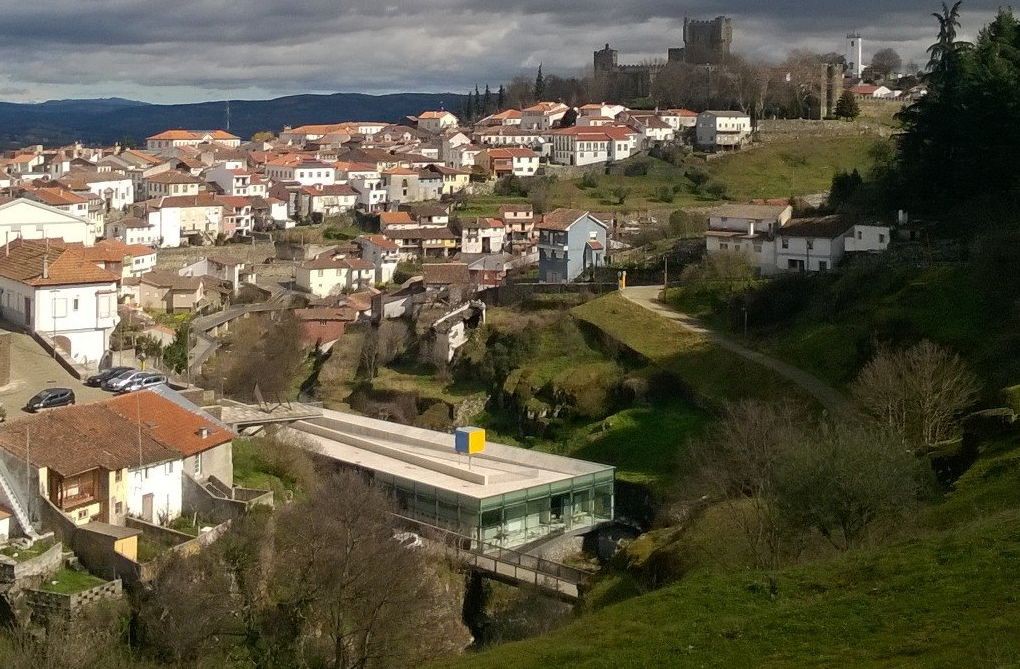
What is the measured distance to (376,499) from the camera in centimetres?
2098

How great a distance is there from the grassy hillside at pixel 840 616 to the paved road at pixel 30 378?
11.9 metres

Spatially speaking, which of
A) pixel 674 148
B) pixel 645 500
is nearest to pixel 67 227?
pixel 645 500

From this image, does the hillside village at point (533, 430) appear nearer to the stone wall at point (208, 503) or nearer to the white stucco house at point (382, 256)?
the stone wall at point (208, 503)

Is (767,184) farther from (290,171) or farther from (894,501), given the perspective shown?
(894,501)

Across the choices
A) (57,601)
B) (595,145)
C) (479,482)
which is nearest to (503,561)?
(479,482)

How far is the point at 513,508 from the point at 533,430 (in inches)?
393

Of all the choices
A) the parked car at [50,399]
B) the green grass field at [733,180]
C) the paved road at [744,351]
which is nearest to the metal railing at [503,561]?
the parked car at [50,399]

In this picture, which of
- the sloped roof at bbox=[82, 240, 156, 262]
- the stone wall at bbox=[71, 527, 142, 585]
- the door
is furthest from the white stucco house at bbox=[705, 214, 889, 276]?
the stone wall at bbox=[71, 527, 142, 585]

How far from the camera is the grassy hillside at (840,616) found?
416 inches

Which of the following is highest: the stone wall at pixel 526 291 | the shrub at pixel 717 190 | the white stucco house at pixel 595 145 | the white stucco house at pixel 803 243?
the white stucco house at pixel 595 145

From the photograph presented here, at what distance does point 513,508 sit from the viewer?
2534cm

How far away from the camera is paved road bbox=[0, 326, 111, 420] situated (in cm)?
2295

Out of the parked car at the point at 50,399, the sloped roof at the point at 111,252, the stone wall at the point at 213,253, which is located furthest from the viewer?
the stone wall at the point at 213,253

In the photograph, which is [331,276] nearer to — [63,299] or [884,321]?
[63,299]
